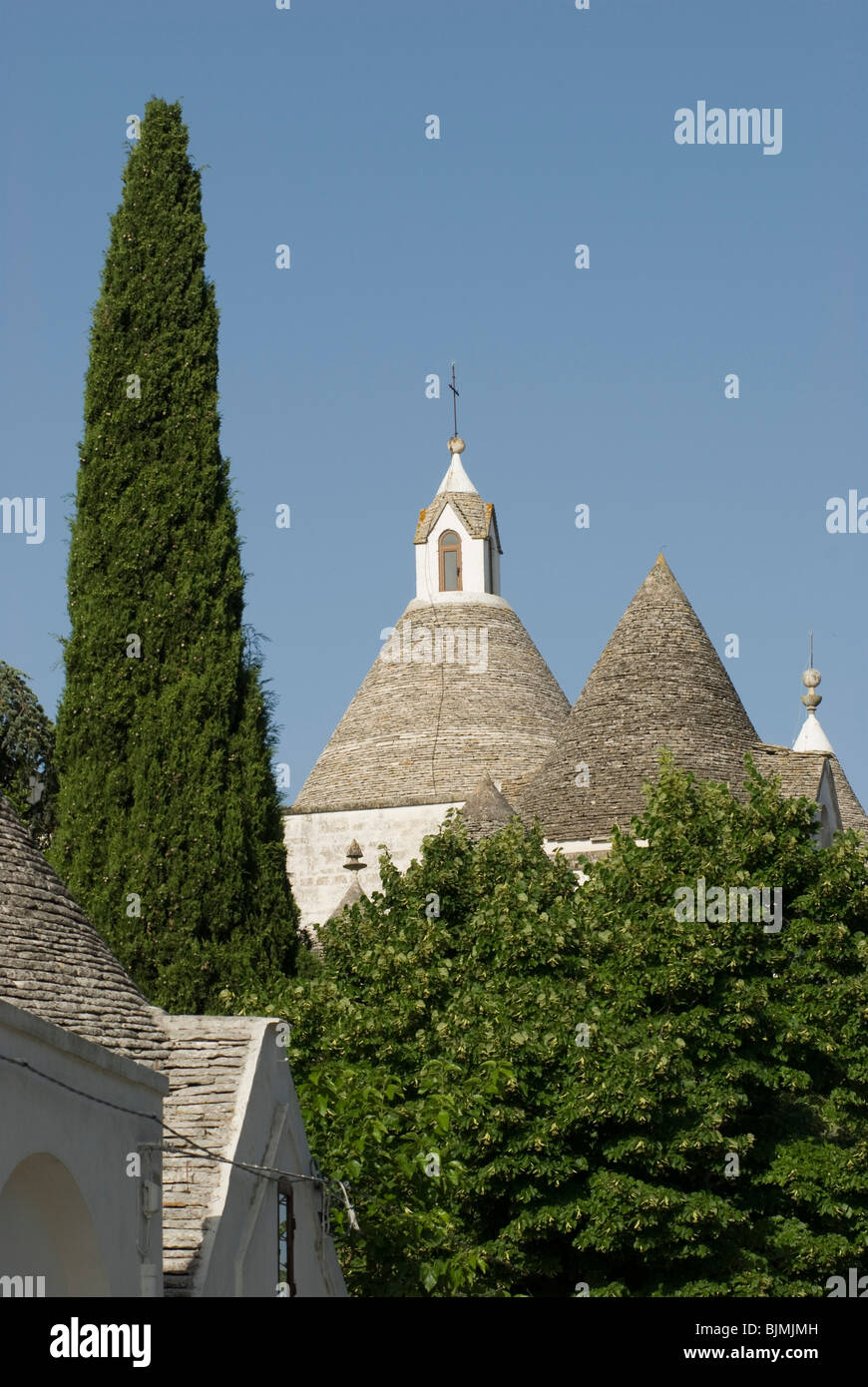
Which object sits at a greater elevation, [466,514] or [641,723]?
[466,514]

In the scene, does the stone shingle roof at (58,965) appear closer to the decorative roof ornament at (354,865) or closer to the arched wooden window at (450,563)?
the decorative roof ornament at (354,865)

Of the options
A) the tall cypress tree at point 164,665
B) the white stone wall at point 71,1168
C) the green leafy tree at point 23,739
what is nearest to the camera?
the white stone wall at point 71,1168

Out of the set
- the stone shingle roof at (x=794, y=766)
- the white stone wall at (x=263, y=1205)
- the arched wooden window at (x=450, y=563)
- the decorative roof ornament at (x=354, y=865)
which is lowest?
the white stone wall at (x=263, y=1205)

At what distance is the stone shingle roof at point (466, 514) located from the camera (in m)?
49.3

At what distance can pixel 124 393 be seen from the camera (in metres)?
23.8

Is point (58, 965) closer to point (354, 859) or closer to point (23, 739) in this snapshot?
point (23, 739)

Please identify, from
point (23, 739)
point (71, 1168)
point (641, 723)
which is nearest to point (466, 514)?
point (641, 723)

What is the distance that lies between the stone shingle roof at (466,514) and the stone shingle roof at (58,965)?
114ft

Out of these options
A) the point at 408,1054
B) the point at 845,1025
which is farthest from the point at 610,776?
the point at 408,1054

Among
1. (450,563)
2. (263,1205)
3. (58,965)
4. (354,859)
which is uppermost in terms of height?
(450,563)

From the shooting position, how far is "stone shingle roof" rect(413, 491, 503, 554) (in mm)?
49344

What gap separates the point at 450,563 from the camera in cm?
4916

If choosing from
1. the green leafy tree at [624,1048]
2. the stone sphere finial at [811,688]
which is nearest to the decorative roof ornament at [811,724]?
the stone sphere finial at [811,688]

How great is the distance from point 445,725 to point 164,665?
68.5 feet
